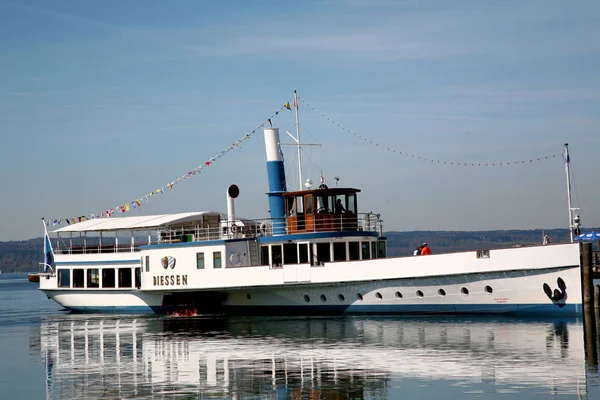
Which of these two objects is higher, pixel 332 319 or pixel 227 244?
pixel 227 244

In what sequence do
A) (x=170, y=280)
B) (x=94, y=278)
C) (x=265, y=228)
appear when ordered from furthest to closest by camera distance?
(x=94, y=278)
(x=170, y=280)
(x=265, y=228)

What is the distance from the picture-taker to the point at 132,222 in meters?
43.9

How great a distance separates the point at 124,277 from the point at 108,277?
4.25ft

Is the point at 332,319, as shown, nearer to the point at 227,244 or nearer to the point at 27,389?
the point at 227,244

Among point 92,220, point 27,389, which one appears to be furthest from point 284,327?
point 92,220

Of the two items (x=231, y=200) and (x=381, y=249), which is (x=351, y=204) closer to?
(x=381, y=249)

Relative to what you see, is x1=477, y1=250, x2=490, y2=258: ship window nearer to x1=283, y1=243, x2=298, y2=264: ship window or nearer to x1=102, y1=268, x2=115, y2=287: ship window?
x1=283, y1=243, x2=298, y2=264: ship window

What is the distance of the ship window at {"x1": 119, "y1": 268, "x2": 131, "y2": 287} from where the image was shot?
43.3m

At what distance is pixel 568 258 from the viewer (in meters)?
31.1

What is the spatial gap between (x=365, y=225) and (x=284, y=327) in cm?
662

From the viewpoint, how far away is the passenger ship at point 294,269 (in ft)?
105

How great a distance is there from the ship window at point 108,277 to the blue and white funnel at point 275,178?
34.3 ft

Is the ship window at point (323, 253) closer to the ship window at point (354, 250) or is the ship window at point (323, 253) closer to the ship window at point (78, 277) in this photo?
the ship window at point (354, 250)

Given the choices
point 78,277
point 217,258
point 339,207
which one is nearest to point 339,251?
point 339,207
